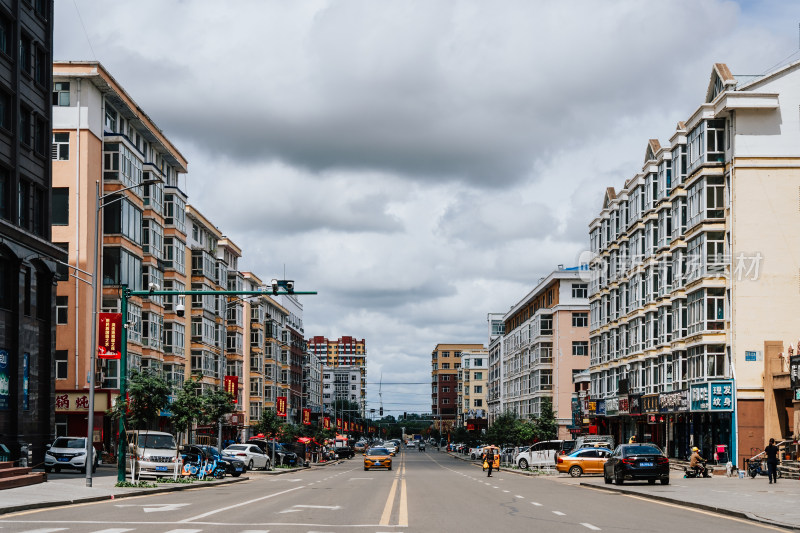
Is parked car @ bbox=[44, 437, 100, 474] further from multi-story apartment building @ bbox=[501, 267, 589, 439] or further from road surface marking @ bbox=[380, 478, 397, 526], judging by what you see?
multi-story apartment building @ bbox=[501, 267, 589, 439]

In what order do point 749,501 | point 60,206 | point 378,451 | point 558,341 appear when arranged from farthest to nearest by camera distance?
point 558,341
point 378,451
point 60,206
point 749,501

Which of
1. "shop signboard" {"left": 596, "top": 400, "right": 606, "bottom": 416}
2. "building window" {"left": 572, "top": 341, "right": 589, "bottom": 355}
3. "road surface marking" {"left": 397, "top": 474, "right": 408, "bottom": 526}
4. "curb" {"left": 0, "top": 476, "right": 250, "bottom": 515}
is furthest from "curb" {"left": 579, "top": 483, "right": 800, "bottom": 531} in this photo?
"building window" {"left": 572, "top": 341, "right": 589, "bottom": 355}

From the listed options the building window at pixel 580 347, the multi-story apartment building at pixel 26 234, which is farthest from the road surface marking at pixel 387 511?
the building window at pixel 580 347

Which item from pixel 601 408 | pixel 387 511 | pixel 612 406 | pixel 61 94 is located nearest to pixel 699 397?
pixel 612 406

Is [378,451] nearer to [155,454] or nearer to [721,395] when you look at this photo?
[721,395]

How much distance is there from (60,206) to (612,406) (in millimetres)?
42876

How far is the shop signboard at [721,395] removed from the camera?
53.9 m

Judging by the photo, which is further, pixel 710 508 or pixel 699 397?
pixel 699 397

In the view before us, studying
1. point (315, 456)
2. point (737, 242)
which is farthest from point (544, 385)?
point (737, 242)

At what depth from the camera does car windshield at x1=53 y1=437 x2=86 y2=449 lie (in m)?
48.0

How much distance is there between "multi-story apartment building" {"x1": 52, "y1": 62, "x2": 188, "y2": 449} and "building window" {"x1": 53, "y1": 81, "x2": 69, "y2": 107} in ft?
0.19

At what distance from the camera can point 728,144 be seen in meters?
55.5

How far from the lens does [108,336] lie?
42.5m

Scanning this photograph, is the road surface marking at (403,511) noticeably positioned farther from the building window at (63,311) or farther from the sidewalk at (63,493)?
→ the building window at (63,311)
